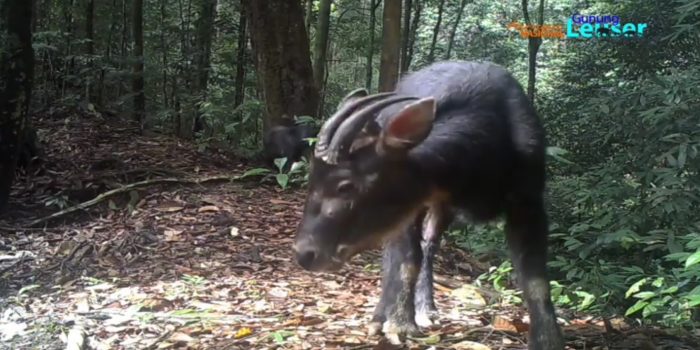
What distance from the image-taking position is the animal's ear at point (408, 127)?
2.80m

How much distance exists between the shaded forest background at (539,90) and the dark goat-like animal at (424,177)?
0.90 m

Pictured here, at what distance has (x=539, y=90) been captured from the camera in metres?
14.1

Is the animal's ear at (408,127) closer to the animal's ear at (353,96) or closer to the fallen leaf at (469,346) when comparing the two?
the animal's ear at (353,96)

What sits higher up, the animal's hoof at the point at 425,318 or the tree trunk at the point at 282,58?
the tree trunk at the point at 282,58

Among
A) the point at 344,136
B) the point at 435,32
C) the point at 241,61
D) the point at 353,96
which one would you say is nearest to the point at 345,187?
the point at 344,136

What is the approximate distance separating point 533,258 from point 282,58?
469 cm

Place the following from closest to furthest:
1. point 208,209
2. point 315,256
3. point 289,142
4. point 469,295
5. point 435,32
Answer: point 315,256
point 469,295
point 208,209
point 289,142
point 435,32

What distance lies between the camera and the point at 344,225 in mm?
2848

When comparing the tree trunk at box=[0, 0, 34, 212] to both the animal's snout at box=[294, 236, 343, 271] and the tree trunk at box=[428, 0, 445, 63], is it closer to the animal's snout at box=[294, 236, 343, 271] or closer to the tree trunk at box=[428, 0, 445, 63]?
the animal's snout at box=[294, 236, 343, 271]

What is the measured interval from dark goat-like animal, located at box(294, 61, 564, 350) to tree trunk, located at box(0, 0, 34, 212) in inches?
149

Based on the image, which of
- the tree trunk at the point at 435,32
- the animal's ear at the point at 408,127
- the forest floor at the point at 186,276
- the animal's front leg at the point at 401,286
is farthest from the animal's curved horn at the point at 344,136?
the tree trunk at the point at 435,32

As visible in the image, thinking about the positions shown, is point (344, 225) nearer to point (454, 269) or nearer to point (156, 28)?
point (454, 269)

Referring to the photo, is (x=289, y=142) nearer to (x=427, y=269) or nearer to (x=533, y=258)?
(x=427, y=269)

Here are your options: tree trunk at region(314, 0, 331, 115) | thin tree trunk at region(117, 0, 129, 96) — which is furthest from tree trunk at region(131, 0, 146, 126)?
tree trunk at region(314, 0, 331, 115)
